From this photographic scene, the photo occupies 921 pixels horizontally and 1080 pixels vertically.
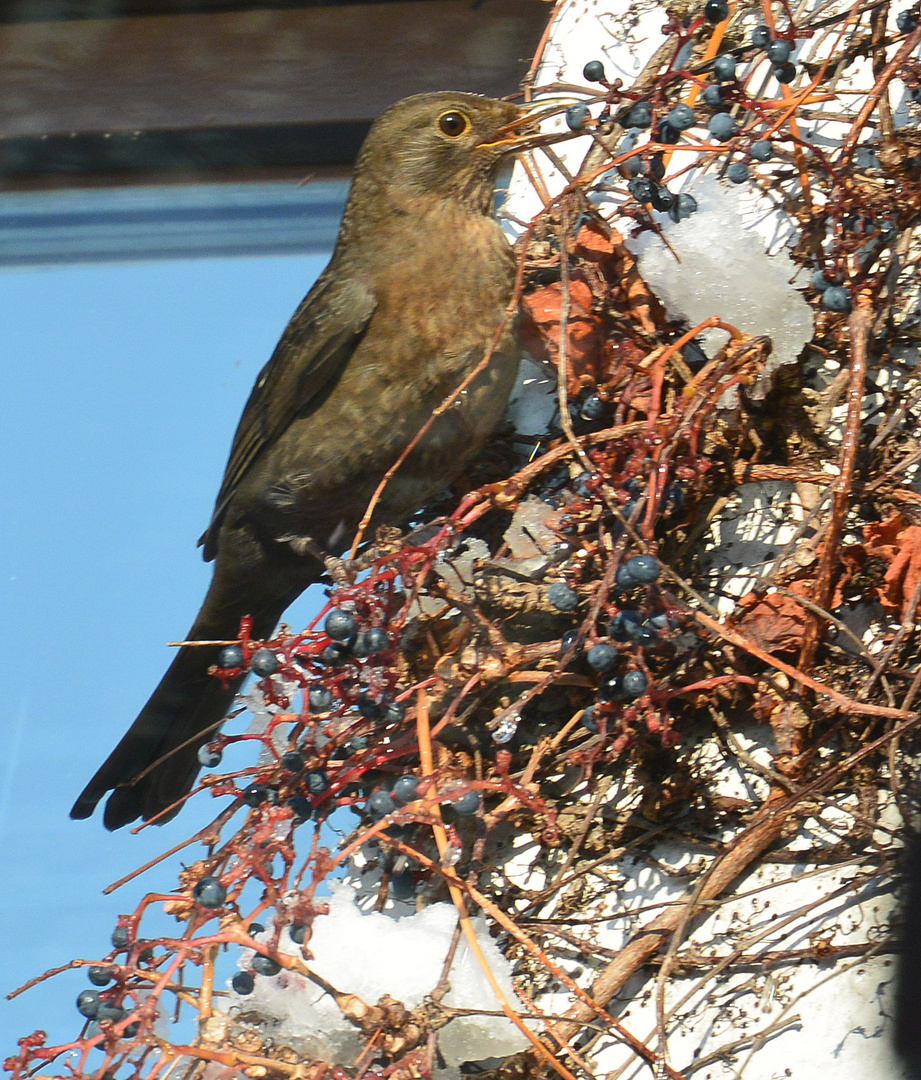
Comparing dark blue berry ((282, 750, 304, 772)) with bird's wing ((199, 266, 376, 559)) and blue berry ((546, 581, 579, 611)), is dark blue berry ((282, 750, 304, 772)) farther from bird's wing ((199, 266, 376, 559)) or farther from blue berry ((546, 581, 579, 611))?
bird's wing ((199, 266, 376, 559))

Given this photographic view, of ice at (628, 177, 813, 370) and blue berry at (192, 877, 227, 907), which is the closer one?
blue berry at (192, 877, 227, 907)

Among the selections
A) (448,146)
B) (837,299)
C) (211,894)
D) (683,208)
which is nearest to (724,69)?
(683,208)

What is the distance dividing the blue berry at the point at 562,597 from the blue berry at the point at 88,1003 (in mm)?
662

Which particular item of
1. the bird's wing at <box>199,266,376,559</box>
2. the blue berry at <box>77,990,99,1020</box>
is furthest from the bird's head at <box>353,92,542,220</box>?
the blue berry at <box>77,990,99,1020</box>

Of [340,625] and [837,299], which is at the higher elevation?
[837,299]

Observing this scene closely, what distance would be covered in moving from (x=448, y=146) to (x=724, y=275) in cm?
68

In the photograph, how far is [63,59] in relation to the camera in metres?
2.77

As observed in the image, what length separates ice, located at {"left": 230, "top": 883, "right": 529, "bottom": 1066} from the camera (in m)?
1.30

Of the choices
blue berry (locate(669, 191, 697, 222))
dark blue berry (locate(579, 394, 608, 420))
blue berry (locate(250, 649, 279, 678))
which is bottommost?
Answer: blue berry (locate(250, 649, 279, 678))

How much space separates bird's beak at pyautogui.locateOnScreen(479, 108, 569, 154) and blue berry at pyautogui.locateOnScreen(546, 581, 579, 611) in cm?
88

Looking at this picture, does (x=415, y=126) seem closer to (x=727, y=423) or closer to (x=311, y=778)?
(x=727, y=423)

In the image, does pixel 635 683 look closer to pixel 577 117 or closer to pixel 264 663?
pixel 264 663

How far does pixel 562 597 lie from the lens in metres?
1.43

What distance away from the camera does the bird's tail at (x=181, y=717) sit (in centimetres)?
204
